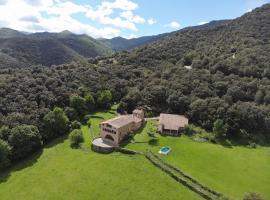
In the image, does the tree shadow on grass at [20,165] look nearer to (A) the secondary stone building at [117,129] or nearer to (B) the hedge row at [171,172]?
(A) the secondary stone building at [117,129]

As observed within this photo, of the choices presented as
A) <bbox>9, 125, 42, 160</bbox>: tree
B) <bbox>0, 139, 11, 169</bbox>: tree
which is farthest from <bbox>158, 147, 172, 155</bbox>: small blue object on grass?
<bbox>0, 139, 11, 169</bbox>: tree

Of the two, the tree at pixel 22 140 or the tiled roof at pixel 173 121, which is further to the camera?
the tiled roof at pixel 173 121

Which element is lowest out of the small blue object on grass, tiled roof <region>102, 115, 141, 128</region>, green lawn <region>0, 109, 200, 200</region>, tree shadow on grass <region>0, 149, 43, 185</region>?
tree shadow on grass <region>0, 149, 43, 185</region>

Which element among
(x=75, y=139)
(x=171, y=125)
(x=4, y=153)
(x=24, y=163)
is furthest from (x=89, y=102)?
(x=4, y=153)

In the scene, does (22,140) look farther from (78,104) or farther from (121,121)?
(121,121)

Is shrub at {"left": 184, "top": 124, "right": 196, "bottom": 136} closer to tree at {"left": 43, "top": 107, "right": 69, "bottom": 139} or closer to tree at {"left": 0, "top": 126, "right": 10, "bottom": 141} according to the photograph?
tree at {"left": 43, "top": 107, "right": 69, "bottom": 139}

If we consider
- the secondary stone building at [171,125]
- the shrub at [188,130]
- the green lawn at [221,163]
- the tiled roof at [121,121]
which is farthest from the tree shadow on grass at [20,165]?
the shrub at [188,130]
